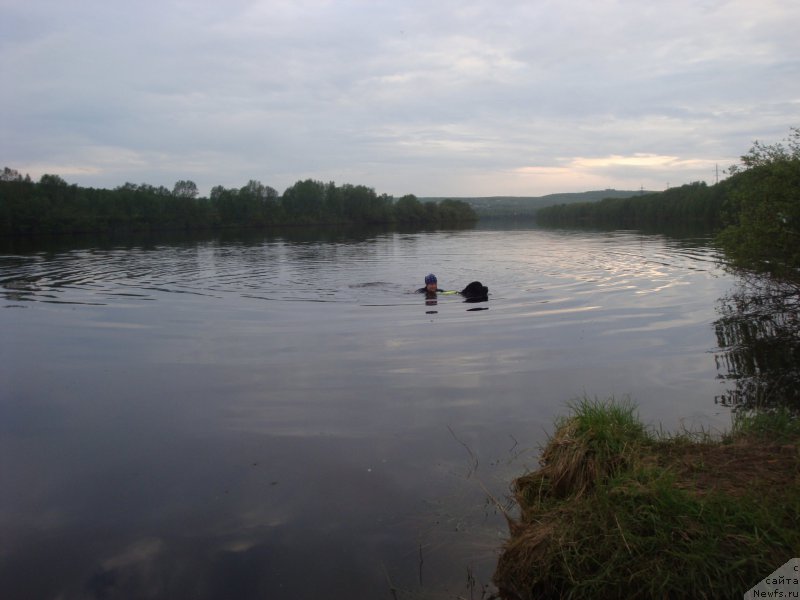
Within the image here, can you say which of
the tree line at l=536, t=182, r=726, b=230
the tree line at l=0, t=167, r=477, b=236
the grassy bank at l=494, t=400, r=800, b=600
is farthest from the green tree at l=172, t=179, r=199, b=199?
the grassy bank at l=494, t=400, r=800, b=600

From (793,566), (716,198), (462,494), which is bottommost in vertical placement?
(462,494)

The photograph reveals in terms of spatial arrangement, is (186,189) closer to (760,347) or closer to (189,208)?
(189,208)

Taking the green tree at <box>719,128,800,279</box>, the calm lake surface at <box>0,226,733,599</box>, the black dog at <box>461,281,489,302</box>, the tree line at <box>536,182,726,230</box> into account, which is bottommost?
the calm lake surface at <box>0,226,733,599</box>

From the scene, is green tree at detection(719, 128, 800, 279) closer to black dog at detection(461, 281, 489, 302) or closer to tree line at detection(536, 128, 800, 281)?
tree line at detection(536, 128, 800, 281)

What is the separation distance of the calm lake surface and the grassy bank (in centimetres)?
49

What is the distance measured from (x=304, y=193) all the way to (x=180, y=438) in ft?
439

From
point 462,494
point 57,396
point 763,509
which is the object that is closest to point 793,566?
point 763,509

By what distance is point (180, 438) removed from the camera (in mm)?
7504

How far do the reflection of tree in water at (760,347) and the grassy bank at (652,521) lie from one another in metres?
3.15

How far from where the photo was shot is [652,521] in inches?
170

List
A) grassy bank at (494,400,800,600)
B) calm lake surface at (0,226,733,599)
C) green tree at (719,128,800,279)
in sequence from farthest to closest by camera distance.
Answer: green tree at (719,128,800,279)
calm lake surface at (0,226,733,599)
grassy bank at (494,400,800,600)

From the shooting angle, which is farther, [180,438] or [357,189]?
[357,189]

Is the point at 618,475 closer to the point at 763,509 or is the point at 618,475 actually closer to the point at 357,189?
the point at 763,509

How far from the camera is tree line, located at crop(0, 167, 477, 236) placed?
82.8 meters
